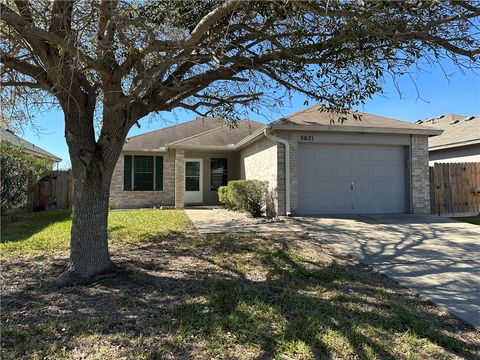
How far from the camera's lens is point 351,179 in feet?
38.8

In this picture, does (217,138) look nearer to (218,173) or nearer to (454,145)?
(218,173)

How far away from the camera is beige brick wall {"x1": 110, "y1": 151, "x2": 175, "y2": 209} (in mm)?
17000

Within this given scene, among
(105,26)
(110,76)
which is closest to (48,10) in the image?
(105,26)

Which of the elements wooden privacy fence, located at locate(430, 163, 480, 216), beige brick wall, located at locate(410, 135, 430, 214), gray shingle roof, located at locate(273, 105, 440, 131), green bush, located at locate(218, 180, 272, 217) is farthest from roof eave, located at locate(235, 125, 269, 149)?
wooden privacy fence, located at locate(430, 163, 480, 216)

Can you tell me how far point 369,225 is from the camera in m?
9.70

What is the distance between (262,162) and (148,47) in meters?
8.75

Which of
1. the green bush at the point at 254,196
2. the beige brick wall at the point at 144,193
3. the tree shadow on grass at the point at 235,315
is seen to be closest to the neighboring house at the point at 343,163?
the green bush at the point at 254,196

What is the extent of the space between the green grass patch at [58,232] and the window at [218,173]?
22.3 ft

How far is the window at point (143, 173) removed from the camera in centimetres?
1730

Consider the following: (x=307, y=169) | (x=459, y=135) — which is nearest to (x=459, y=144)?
(x=459, y=135)

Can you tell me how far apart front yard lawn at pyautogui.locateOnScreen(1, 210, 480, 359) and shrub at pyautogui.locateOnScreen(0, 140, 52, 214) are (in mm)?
5399

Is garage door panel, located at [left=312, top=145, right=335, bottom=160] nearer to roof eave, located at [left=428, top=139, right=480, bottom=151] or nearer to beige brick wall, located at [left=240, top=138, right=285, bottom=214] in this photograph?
beige brick wall, located at [left=240, top=138, right=285, bottom=214]

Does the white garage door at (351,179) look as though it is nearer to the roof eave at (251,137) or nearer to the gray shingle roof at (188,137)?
the roof eave at (251,137)

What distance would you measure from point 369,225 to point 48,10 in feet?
28.8
